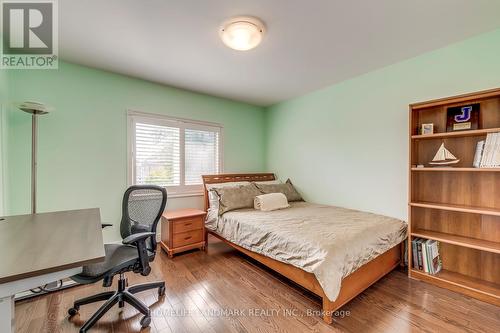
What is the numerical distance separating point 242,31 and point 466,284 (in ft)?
10.2

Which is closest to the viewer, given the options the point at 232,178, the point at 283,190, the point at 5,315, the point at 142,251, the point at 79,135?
the point at 5,315

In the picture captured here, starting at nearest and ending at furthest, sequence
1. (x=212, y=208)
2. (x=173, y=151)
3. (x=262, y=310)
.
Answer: (x=262, y=310) → (x=212, y=208) → (x=173, y=151)

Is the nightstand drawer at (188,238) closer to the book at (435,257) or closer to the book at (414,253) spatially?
the book at (414,253)

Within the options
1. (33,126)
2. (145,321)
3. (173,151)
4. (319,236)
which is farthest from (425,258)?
(33,126)

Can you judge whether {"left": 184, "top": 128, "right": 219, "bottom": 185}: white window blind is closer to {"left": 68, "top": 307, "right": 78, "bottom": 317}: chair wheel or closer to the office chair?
the office chair

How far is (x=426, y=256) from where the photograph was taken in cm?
224

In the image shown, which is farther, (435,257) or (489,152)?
(435,257)

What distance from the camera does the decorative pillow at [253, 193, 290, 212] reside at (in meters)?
3.04

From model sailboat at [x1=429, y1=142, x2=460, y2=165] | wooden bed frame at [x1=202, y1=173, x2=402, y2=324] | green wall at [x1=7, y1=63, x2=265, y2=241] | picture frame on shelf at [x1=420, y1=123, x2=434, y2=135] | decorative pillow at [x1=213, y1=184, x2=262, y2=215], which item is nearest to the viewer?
wooden bed frame at [x1=202, y1=173, x2=402, y2=324]

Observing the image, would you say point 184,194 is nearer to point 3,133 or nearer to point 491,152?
point 3,133

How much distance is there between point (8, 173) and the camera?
2287mm

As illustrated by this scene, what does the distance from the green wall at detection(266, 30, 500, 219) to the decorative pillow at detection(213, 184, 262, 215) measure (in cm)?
110

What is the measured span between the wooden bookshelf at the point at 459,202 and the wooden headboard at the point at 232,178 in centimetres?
244

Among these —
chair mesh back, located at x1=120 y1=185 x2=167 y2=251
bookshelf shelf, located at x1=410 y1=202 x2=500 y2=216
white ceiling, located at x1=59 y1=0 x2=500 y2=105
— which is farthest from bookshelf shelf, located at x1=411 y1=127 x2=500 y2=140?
chair mesh back, located at x1=120 y1=185 x2=167 y2=251
